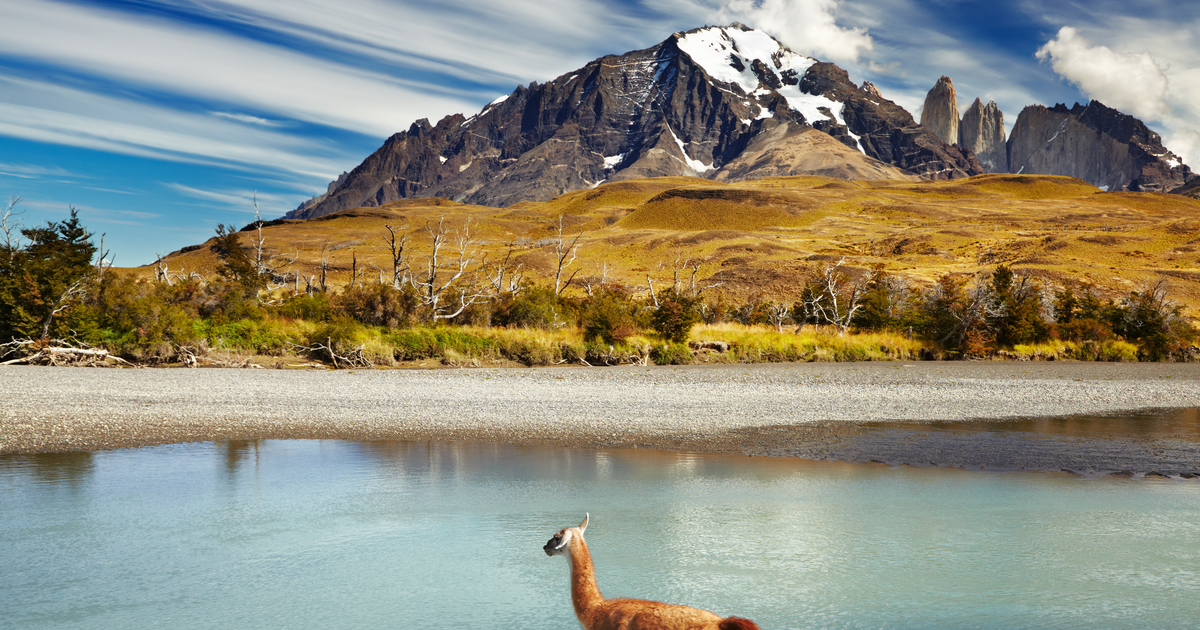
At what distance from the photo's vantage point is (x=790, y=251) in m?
77.6

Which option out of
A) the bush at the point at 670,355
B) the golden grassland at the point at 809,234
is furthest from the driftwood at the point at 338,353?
the golden grassland at the point at 809,234

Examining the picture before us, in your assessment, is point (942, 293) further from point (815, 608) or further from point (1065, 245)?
point (1065, 245)

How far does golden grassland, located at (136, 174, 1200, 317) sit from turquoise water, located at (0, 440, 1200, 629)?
46.7m

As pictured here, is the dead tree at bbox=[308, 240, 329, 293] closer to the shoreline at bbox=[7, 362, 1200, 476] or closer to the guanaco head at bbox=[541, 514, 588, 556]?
the shoreline at bbox=[7, 362, 1200, 476]

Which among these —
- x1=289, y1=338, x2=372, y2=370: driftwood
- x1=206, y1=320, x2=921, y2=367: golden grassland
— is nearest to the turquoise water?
x1=289, y1=338, x2=372, y2=370: driftwood

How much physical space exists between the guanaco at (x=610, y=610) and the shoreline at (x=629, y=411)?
8493 mm

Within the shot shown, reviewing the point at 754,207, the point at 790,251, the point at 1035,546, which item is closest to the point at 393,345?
the point at 1035,546

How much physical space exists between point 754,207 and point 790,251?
48.6 m

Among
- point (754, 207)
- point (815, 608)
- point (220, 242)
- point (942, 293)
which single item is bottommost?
point (815, 608)

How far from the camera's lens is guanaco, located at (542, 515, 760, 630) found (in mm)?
3623

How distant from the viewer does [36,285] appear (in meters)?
21.9

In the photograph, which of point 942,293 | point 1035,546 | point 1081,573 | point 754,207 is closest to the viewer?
point 1081,573

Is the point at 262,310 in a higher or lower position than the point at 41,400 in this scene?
higher

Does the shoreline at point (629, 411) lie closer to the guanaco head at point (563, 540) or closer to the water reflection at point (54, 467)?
the water reflection at point (54, 467)
